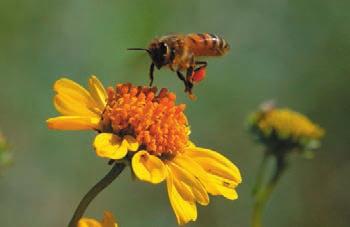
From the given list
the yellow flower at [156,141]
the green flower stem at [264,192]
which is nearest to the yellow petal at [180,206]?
the yellow flower at [156,141]

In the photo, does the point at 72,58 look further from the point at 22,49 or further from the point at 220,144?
the point at 220,144

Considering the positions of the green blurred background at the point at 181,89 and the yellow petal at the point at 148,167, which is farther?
the green blurred background at the point at 181,89

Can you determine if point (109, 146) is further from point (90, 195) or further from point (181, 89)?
point (181, 89)

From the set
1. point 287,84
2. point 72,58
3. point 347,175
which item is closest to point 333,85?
point 287,84

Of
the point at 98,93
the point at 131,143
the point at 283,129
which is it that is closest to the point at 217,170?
the point at 131,143

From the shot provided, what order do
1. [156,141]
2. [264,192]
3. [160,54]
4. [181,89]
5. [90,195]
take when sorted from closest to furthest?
1. [90,195]
2. [156,141]
3. [160,54]
4. [264,192]
5. [181,89]

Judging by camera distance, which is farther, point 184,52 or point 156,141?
point 184,52

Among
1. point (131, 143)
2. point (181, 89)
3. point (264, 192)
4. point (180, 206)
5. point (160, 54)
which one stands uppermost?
point (160, 54)

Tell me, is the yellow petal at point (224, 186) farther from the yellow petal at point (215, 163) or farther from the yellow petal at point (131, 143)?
the yellow petal at point (131, 143)
